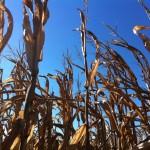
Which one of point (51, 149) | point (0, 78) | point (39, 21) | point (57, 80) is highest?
point (0, 78)

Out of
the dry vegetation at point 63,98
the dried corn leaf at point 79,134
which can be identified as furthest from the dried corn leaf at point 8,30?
the dried corn leaf at point 79,134

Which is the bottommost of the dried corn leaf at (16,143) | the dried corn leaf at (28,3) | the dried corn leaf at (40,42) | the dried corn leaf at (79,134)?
the dried corn leaf at (16,143)

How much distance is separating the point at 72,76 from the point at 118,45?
952 mm

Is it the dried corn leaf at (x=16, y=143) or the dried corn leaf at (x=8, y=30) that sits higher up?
the dried corn leaf at (x=8, y=30)

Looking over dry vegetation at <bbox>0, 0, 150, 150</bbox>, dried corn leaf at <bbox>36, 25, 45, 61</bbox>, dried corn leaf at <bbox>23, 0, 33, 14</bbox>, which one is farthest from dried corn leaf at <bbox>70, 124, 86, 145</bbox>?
dried corn leaf at <bbox>23, 0, 33, 14</bbox>

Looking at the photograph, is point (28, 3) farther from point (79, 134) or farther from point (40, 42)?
point (79, 134)

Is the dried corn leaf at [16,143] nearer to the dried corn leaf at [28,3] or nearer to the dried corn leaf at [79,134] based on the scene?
the dried corn leaf at [79,134]

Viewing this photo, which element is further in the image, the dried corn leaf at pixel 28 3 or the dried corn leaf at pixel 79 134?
the dried corn leaf at pixel 79 134

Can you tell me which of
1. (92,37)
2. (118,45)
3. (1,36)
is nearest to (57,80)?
(92,37)

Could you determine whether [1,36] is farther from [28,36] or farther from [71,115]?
[71,115]

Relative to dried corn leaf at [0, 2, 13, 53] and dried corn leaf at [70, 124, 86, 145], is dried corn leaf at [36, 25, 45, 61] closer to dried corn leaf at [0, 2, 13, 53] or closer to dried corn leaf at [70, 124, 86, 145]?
dried corn leaf at [0, 2, 13, 53]

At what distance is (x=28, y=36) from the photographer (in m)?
1.09

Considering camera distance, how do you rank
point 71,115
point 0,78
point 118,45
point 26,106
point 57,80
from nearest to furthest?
point 26,106, point 118,45, point 71,115, point 57,80, point 0,78

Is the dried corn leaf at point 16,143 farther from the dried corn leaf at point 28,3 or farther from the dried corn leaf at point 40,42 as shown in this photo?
the dried corn leaf at point 28,3
